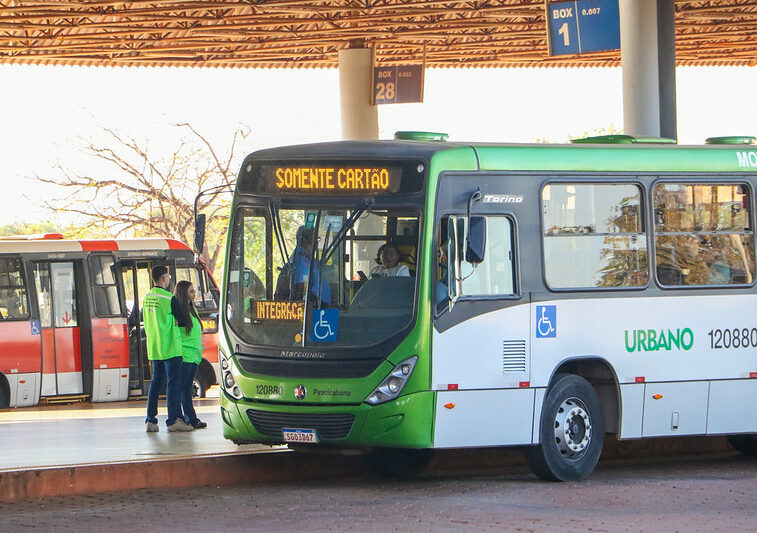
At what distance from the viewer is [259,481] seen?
13.6 m

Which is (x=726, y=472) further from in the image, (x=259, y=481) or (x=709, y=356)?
(x=259, y=481)

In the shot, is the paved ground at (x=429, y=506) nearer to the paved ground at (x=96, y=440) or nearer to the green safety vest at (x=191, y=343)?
the paved ground at (x=96, y=440)

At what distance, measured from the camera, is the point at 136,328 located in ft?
79.4

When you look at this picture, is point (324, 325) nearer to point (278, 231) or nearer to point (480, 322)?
point (278, 231)

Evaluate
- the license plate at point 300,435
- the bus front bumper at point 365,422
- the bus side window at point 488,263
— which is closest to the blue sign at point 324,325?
the bus front bumper at point 365,422

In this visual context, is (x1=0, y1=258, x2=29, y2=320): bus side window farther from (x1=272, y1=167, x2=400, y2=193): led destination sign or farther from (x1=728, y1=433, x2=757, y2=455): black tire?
(x1=728, y1=433, x2=757, y2=455): black tire

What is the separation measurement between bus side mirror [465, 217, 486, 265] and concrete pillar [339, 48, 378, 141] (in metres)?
19.1

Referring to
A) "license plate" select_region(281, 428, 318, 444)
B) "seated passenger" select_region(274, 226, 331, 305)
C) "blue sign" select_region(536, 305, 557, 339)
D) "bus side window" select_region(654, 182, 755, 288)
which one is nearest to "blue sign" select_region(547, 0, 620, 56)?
"bus side window" select_region(654, 182, 755, 288)

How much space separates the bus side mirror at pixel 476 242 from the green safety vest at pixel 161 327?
4.64 m

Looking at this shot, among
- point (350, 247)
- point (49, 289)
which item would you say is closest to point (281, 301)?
point (350, 247)

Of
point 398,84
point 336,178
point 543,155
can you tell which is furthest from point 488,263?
point 398,84

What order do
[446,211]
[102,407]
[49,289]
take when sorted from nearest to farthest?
1. [446,211]
2. [102,407]
3. [49,289]

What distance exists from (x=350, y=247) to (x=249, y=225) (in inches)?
44.4

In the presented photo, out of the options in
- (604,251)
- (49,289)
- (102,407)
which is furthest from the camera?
(49,289)
